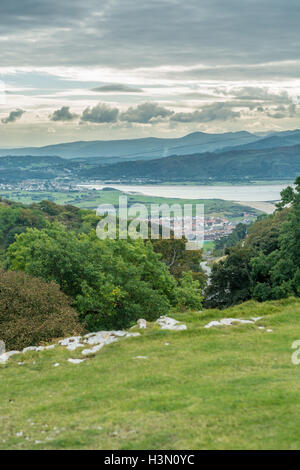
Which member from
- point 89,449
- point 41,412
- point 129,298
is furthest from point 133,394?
point 129,298

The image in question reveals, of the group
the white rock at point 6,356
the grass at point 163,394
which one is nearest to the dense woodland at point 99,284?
the white rock at point 6,356

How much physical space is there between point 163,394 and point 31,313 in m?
10.7

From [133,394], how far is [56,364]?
4602 millimetres

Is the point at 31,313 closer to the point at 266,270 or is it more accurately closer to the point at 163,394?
the point at 163,394

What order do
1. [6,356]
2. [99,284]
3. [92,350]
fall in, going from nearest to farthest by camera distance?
[92,350] < [6,356] < [99,284]

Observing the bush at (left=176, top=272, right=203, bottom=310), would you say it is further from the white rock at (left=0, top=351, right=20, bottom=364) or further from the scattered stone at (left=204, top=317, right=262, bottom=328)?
the white rock at (left=0, top=351, right=20, bottom=364)

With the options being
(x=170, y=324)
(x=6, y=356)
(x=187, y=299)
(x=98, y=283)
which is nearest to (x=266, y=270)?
(x=187, y=299)

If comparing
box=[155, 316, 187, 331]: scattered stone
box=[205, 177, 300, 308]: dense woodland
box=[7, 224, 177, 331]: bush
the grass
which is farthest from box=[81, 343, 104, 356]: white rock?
box=[205, 177, 300, 308]: dense woodland

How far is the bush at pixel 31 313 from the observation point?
1906 centimetres

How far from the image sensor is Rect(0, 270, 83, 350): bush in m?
19.1

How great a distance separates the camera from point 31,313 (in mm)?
20422

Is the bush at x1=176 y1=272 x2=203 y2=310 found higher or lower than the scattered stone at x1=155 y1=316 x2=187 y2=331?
lower

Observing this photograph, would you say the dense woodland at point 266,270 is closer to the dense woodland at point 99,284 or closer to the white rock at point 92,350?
the dense woodland at point 99,284

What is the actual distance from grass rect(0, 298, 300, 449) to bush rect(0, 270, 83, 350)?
252cm
